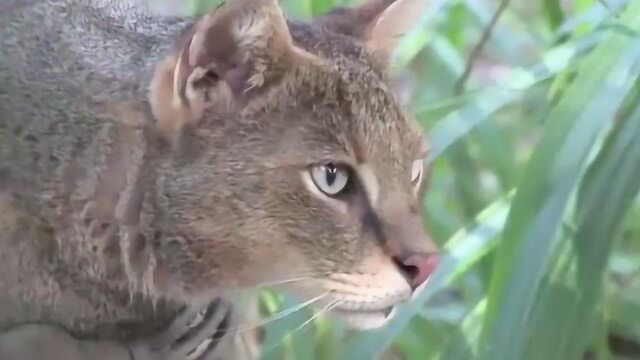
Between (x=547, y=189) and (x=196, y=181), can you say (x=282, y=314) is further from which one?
(x=547, y=189)

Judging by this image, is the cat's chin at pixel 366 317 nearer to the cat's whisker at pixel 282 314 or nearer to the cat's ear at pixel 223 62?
the cat's whisker at pixel 282 314

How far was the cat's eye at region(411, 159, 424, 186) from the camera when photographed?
0.80 meters

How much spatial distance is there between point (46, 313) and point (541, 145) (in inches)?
13.6

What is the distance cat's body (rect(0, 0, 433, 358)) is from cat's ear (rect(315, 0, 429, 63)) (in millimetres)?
25

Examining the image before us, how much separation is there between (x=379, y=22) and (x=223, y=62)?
15 centimetres

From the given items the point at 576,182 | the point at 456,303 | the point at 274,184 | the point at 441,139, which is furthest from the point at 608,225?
the point at 456,303

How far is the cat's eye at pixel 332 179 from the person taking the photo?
75 cm

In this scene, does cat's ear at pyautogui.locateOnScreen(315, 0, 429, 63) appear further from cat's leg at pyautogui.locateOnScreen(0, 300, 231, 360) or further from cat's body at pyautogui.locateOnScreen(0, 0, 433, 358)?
cat's leg at pyautogui.locateOnScreen(0, 300, 231, 360)

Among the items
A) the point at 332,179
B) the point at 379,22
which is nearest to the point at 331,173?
the point at 332,179

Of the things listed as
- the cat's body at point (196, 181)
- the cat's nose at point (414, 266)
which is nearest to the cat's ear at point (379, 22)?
the cat's body at point (196, 181)

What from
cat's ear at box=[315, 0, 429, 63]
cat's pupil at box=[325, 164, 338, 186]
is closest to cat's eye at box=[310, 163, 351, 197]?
cat's pupil at box=[325, 164, 338, 186]

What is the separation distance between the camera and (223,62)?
0.72 metres

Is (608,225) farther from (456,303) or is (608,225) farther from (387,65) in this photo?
(456,303)

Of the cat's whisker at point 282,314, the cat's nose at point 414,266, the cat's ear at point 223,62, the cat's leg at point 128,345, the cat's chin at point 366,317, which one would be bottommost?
the cat's chin at point 366,317
